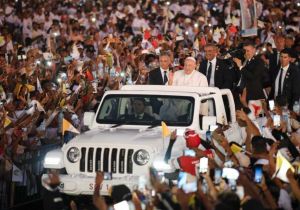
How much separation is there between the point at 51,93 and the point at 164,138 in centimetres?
446

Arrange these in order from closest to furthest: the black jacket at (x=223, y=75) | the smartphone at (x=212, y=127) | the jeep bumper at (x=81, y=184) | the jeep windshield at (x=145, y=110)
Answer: the jeep bumper at (x=81, y=184)
the smartphone at (x=212, y=127)
the jeep windshield at (x=145, y=110)
the black jacket at (x=223, y=75)

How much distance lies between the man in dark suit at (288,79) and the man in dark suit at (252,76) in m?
0.31

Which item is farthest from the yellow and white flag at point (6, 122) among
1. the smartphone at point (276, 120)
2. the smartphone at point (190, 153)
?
the smartphone at point (276, 120)

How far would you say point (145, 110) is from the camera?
13.2 m

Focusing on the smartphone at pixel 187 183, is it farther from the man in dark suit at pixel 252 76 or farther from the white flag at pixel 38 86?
the white flag at pixel 38 86

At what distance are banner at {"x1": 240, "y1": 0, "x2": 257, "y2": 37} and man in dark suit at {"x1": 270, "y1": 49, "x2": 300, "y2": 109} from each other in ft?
5.63

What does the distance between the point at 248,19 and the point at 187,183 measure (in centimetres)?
935

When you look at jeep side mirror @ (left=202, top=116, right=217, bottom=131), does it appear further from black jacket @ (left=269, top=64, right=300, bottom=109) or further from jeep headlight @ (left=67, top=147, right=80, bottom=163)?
black jacket @ (left=269, top=64, right=300, bottom=109)

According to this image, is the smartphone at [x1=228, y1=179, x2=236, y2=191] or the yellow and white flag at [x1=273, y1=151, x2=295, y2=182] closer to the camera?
the smartphone at [x1=228, y1=179, x2=236, y2=191]

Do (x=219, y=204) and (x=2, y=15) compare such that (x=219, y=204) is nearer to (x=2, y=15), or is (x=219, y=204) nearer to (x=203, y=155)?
(x=203, y=155)

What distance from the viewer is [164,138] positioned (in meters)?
12.1

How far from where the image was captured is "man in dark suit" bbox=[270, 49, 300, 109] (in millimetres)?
16000

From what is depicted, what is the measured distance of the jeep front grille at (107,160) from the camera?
11859mm

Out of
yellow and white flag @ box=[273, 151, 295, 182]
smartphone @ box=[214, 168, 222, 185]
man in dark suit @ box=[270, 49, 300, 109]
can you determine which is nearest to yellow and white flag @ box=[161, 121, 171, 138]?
smartphone @ box=[214, 168, 222, 185]
